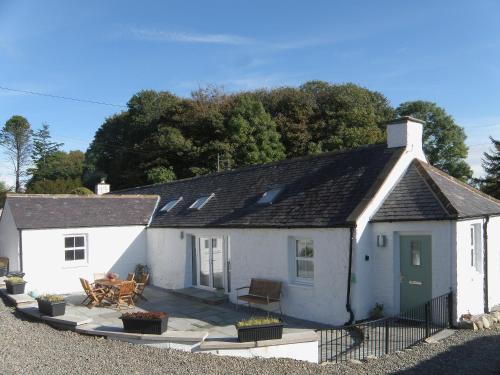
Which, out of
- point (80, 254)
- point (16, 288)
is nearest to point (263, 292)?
point (16, 288)

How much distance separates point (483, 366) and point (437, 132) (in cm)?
4598

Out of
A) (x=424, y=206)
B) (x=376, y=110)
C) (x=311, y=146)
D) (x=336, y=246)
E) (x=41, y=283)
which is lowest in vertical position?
(x=41, y=283)

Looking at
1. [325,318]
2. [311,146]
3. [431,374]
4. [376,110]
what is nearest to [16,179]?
[311,146]

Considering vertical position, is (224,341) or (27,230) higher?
(27,230)

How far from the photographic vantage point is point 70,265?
61.8 ft

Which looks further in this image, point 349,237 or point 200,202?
point 200,202

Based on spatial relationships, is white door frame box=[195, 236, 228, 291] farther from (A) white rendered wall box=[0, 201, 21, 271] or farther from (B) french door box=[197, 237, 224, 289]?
(A) white rendered wall box=[0, 201, 21, 271]

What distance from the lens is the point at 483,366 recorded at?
8656mm

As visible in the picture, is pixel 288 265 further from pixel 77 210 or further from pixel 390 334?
pixel 77 210

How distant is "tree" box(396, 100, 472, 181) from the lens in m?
49.3

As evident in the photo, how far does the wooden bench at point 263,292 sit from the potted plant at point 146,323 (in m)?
3.80

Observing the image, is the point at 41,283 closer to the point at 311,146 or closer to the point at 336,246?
the point at 336,246

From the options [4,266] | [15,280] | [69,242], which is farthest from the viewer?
[69,242]

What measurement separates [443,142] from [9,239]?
44.7 metres
